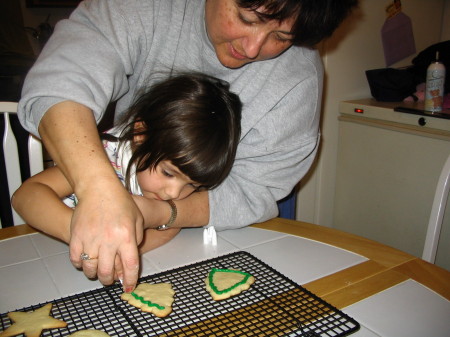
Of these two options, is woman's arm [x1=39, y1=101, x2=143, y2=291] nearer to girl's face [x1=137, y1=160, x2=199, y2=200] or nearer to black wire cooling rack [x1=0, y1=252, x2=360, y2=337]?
black wire cooling rack [x1=0, y1=252, x2=360, y2=337]

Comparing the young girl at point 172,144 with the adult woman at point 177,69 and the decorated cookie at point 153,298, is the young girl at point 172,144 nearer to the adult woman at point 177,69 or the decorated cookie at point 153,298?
the adult woman at point 177,69

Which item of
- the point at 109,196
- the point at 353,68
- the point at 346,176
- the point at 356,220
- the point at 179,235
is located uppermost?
the point at 353,68

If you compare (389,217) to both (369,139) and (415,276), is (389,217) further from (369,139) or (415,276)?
(415,276)

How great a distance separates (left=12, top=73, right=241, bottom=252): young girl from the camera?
92cm

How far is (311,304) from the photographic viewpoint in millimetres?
641

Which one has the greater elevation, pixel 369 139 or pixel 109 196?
pixel 109 196

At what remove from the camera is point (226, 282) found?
68 cm

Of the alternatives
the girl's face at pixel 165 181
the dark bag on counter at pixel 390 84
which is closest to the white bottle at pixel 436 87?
the dark bag on counter at pixel 390 84

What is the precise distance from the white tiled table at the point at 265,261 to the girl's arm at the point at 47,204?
0.06 metres

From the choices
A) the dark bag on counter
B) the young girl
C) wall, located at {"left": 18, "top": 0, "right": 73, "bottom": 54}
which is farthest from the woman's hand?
wall, located at {"left": 18, "top": 0, "right": 73, "bottom": 54}

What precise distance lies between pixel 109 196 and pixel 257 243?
418 millimetres

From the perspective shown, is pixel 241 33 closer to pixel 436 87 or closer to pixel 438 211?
pixel 438 211

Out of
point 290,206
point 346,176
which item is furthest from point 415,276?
point 346,176

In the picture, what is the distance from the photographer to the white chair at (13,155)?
112cm
